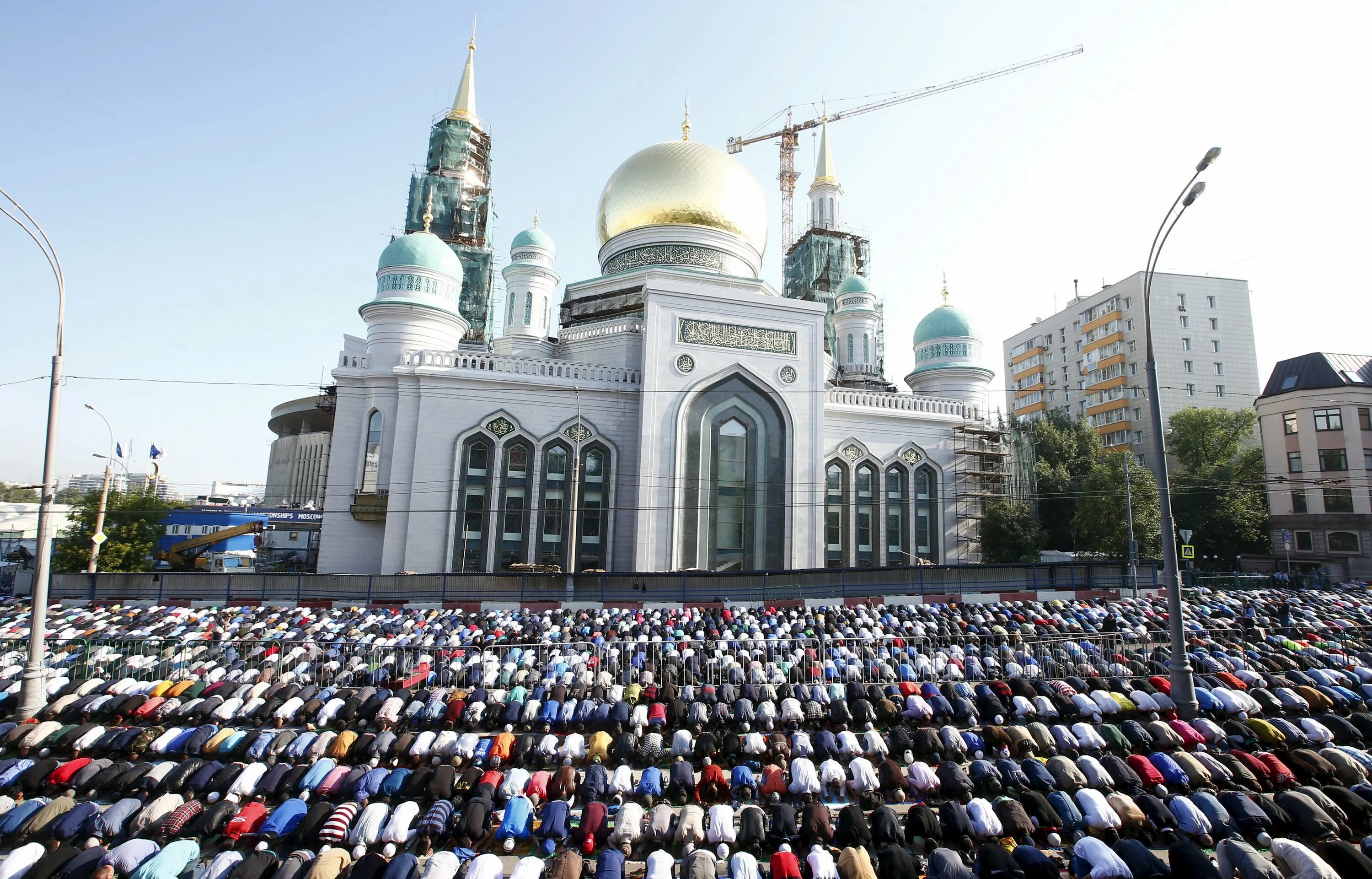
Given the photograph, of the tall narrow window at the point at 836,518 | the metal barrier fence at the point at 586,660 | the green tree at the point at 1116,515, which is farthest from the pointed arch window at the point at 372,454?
the green tree at the point at 1116,515

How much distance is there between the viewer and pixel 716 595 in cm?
2098

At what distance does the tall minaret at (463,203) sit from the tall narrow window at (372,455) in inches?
560

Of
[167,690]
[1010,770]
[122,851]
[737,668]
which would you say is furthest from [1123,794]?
[167,690]

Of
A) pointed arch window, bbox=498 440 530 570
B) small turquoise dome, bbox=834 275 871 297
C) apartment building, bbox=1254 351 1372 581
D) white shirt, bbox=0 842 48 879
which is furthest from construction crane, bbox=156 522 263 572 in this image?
apartment building, bbox=1254 351 1372 581

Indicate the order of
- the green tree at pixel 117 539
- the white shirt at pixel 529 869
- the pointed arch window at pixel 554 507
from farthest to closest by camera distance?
1. the green tree at pixel 117 539
2. the pointed arch window at pixel 554 507
3. the white shirt at pixel 529 869

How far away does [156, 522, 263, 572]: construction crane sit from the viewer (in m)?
28.6

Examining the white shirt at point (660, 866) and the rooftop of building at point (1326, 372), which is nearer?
the white shirt at point (660, 866)

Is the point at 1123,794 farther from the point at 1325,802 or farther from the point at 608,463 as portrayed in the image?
the point at 608,463

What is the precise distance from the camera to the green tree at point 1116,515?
2702 centimetres

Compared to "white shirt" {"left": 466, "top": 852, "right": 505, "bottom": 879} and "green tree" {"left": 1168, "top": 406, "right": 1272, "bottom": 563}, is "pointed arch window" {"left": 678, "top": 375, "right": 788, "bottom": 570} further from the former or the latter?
"white shirt" {"left": 466, "top": 852, "right": 505, "bottom": 879}

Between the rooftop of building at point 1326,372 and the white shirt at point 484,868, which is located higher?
the rooftop of building at point 1326,372

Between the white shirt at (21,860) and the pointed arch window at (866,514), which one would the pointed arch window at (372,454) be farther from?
the white shirt at (21,860)

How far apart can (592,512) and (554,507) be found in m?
1.32

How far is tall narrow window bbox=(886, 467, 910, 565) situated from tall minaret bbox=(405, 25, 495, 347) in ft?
72.7
